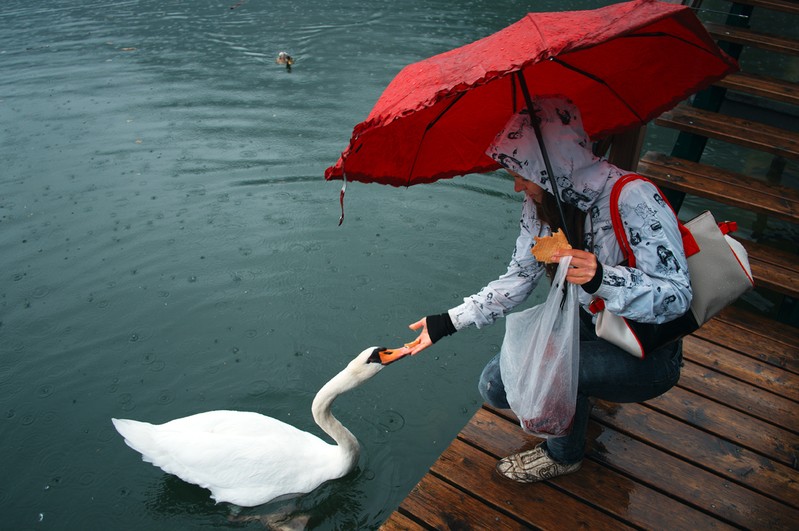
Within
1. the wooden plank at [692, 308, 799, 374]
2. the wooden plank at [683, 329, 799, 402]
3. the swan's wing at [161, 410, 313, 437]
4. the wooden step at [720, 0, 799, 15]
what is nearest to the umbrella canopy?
the wooden plank at [683, 329, 799, 402]

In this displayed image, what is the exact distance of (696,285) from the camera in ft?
7.58

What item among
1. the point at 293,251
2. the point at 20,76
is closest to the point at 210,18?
the point at 20,76

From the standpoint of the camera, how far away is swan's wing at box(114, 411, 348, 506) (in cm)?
372

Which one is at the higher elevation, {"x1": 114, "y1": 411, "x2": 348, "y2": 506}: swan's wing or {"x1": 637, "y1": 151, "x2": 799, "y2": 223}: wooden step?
{"x1": 637, "y1": 151, "x2": 799, "y2": 223}: wooden step

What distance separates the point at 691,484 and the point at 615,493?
393 mm

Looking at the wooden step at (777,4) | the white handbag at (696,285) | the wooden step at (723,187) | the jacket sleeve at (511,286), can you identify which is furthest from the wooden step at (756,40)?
the jacket sleeve at (511,286)

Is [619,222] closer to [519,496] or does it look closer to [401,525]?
[519,496]

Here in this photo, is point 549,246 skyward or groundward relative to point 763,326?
skyward

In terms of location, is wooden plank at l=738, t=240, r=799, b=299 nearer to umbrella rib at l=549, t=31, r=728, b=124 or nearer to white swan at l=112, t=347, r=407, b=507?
umbrella rib at l=549, t=31, r=728, b=124

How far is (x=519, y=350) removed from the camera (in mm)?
2633

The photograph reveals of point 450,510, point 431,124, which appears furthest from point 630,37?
point 450,510

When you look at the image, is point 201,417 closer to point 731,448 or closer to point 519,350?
point 519,350

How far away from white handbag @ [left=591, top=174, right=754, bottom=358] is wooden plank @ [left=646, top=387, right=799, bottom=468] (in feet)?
3.76

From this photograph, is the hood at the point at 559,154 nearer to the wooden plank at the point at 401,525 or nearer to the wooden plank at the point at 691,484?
the wooden plank at the point at 691,484
